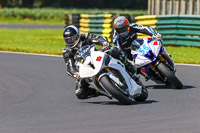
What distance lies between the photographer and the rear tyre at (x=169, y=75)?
10.9 meters

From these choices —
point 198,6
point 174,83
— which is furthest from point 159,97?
point 198,6

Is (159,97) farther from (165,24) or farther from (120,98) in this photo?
(165,24)

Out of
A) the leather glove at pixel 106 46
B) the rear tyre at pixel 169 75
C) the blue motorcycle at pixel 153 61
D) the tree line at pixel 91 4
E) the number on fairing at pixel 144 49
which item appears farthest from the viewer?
the tree line at pixel 91 4

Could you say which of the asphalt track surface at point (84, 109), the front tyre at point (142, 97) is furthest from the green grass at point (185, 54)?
the front tyre at point (142, 97)

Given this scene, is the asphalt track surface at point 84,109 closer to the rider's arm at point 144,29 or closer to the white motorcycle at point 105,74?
the white motorcycle at point 105,74

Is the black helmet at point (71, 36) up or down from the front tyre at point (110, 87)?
up

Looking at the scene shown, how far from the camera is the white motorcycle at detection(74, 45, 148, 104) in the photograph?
8.80 meters

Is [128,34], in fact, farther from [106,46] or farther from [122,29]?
[106,46]

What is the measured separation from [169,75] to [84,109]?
256 centimetres

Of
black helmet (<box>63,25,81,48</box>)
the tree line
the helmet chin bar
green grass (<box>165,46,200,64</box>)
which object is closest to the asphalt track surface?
black helmet (<box>63,25,81,48</box>)

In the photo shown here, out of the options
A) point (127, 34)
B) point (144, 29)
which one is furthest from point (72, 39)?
point (144, 29)

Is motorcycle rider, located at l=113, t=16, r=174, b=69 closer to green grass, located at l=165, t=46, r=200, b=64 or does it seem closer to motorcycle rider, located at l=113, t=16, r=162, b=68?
motorcycle rider, located at l=113, t=16, r=162, b=68

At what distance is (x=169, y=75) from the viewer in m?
10.9

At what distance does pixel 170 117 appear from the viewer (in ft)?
25.7
